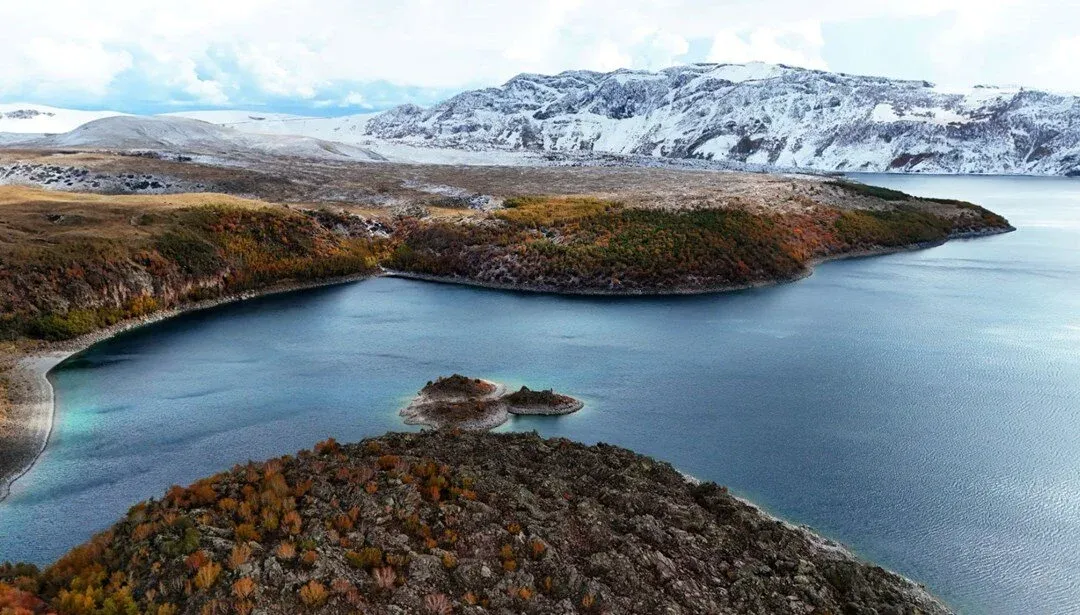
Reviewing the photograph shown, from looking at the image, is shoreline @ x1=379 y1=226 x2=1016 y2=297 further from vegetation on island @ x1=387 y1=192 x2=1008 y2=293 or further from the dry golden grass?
the dry golden grass

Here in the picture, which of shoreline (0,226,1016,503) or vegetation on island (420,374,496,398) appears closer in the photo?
shoreline (0,226,1016,503)

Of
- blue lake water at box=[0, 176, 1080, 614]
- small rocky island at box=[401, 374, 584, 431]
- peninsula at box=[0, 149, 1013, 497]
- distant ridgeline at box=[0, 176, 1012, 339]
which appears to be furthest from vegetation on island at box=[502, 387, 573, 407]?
distant ridgeline at box=[0, 176, 1012, 339]

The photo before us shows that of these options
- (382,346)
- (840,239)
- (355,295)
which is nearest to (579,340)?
(382,346)

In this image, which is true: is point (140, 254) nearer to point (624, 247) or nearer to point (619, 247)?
point (619, 247)

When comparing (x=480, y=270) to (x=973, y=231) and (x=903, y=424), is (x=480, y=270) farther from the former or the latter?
(x=973, y=231)

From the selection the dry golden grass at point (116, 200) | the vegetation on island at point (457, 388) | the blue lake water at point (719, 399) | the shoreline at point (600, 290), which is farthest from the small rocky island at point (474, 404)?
the dry golden grass at point (116, 200)

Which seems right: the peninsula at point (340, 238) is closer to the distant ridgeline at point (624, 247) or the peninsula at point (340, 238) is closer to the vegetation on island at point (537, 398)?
the distant ridgeline at point (624, 247)
